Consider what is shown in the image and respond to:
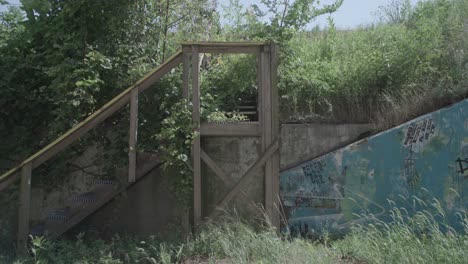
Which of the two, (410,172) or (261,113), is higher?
(261,113)

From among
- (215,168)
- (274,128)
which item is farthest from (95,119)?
(274,128)

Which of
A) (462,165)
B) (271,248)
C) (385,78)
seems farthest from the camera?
(385,78)

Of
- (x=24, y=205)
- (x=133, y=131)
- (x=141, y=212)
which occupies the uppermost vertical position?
(x=133, y=131)

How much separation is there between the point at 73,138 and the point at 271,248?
12.3 feet

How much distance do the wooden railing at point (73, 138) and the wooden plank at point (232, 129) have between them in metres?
1.10

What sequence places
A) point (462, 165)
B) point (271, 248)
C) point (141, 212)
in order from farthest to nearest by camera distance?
point (141, 212) < point (462, 165) < point (271, 248)

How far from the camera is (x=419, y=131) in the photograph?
25.6 feet

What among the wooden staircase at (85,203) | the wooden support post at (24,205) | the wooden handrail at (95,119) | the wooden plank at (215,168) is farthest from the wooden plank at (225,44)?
the wooden support post at (24,205)

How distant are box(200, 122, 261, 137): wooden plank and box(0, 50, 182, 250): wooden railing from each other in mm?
1097

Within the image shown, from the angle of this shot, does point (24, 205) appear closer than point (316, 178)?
Yes

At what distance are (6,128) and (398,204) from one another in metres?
7.19

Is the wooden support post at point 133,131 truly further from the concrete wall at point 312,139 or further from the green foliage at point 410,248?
the green foliage at point 410,248

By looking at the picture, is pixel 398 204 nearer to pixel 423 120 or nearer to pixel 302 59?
pixel 423 120

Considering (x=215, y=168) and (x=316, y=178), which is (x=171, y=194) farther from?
(x=316, y=178)
